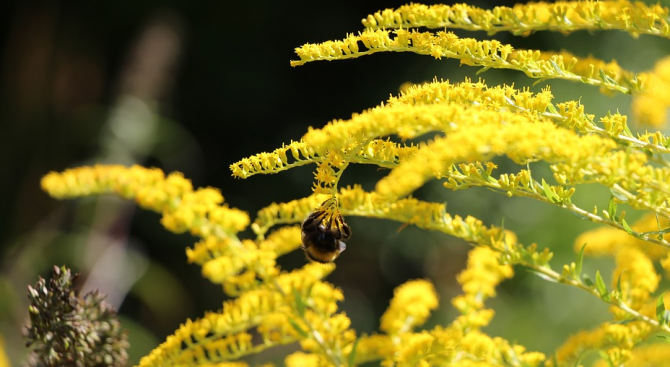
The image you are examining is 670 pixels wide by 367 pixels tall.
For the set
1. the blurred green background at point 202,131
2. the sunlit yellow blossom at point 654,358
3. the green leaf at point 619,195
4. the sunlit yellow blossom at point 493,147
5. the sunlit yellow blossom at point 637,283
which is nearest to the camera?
the sunlit yellow blossom at point 493,147

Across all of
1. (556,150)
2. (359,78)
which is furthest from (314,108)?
(556,150)

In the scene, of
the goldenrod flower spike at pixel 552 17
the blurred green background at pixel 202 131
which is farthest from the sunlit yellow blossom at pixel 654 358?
the blurred green background at pixel 202 131

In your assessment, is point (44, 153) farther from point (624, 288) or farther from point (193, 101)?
point (624, 288)

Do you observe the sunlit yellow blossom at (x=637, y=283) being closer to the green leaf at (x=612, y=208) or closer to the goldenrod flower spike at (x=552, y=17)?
the green leaf at (x=612, y=208)

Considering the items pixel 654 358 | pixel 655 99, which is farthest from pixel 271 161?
pixel 654 358

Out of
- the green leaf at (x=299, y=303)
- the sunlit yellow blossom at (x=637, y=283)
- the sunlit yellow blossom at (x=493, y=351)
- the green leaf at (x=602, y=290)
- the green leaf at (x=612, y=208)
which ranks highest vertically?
the green leaf at (x=299, y=303)

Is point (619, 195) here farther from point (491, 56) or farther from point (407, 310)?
point (407, 310)
